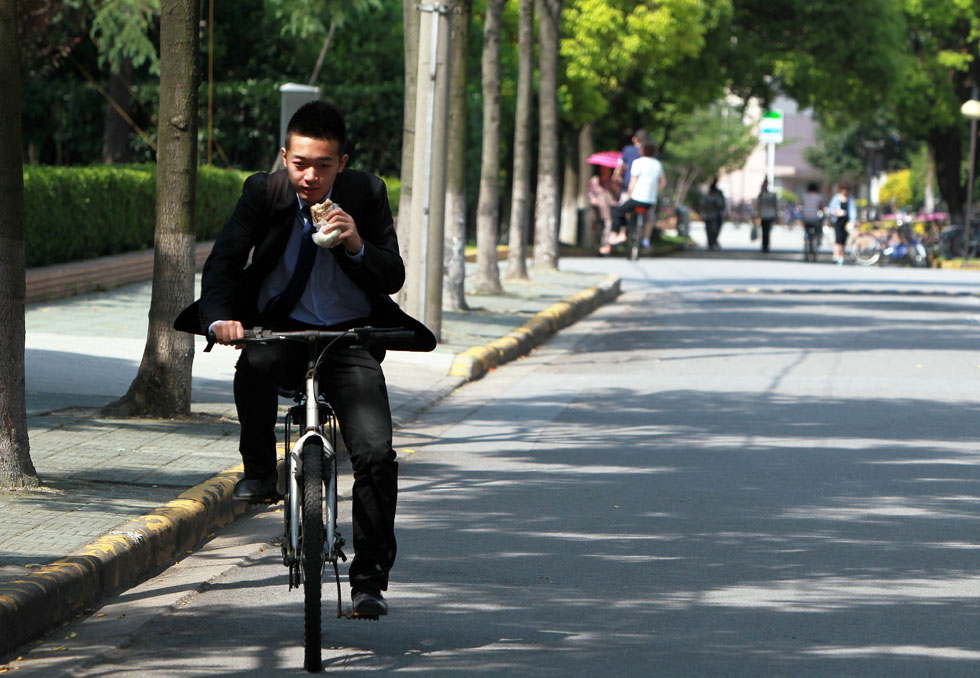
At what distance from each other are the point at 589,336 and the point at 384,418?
14.0 meters

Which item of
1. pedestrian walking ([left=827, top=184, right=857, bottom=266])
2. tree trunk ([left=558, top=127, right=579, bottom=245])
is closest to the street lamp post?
pedestrian walking ([left=827, top=184, right=857, bottom=266])

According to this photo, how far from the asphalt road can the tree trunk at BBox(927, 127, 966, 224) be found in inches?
1384

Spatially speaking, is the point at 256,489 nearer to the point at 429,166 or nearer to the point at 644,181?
the point at 429,166

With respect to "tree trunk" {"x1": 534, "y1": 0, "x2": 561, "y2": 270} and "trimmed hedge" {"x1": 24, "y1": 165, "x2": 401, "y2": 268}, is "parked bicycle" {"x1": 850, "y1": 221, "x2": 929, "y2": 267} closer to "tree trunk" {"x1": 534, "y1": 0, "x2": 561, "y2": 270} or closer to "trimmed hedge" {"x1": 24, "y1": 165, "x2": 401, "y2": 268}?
"tree trunk" {"x1": 534, "y1": 0, "x2": 561, "y2": 270}

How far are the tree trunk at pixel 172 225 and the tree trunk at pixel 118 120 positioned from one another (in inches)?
917

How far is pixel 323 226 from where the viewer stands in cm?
548

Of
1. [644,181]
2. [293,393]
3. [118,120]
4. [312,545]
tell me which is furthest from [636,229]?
[312,545]

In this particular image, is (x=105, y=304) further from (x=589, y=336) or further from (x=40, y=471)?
(x=40, y=471)

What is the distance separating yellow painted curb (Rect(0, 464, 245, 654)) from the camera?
588cm

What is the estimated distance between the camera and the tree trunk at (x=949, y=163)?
49.4m

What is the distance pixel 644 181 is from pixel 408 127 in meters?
6.38

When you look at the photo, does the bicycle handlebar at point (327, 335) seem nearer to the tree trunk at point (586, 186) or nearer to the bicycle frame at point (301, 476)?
the bicycle frame at point (301, 476)

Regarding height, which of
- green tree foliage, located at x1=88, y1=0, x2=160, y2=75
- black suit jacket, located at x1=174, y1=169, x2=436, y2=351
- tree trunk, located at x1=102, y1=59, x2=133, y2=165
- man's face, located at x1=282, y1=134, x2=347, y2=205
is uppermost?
green tree foliage, located at x1=88, y1=0, x2=160, y2=75

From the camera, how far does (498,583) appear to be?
6.90 metres
